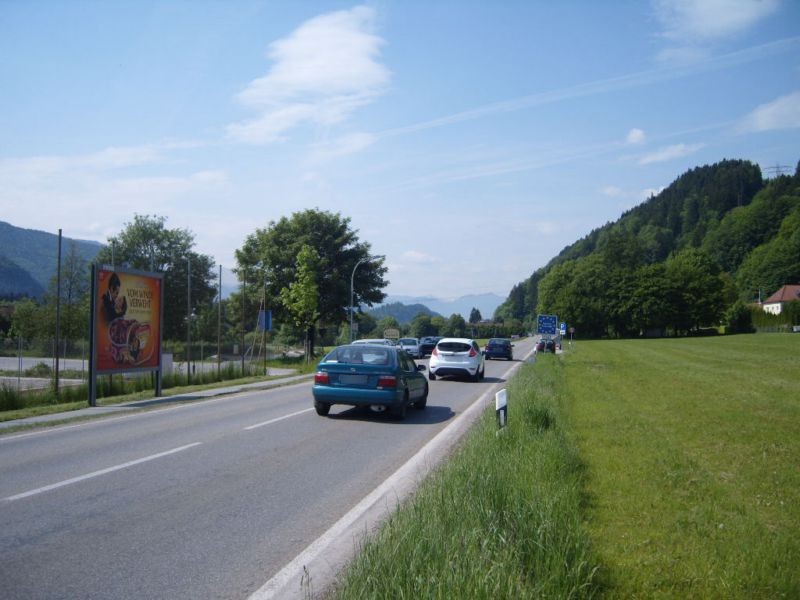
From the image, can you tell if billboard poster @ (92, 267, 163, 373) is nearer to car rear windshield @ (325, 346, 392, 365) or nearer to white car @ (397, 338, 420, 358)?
car rear windshield @ (325, 346, 392, 365)

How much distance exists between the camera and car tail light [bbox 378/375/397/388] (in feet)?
44.6

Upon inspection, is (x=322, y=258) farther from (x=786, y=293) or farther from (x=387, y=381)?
(x=786, y=293)

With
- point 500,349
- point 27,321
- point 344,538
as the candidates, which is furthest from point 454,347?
point 27,321

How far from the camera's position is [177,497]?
703 cm

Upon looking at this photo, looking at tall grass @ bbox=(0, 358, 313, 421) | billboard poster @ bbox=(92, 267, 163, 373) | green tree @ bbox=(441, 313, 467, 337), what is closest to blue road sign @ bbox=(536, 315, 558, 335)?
tall grass @ bbox=(0, 358, 313, 421)

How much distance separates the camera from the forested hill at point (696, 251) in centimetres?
11769

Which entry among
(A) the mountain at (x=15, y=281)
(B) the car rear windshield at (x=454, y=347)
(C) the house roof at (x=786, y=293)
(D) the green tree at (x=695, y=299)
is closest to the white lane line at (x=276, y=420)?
(B) the car rear windshield at (x=454, y=347)

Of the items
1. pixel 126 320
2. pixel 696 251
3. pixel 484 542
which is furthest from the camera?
pixel 696 251

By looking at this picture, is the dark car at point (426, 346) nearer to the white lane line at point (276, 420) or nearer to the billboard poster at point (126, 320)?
the billboard poster at point (126, 320)

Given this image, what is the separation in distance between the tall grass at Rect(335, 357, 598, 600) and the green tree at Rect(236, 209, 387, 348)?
52499 millimetres

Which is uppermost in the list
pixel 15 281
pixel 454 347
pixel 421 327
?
pixel 15 281

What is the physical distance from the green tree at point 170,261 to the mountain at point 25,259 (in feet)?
92.6

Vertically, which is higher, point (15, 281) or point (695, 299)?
point (15, 281)

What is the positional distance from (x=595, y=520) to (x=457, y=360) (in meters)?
19.5
